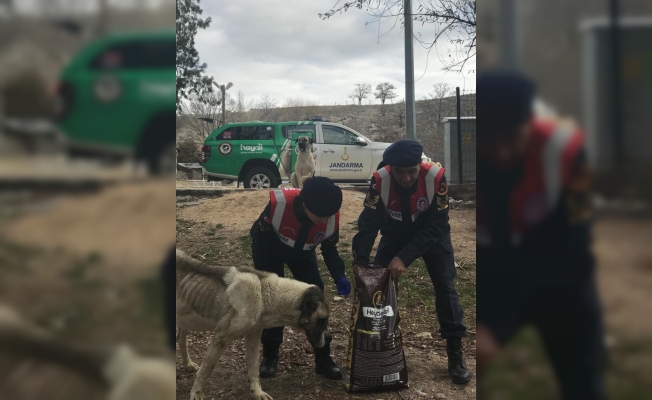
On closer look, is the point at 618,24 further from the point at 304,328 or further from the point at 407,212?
the point at 304,328

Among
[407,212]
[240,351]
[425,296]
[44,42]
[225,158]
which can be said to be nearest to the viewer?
[44,42]

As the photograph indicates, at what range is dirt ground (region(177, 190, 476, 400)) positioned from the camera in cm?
379

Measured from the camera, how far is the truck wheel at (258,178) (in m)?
6.21

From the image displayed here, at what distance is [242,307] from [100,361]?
5.45ft

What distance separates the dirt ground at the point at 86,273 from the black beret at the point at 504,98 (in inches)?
47.2

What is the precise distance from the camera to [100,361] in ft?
5.96

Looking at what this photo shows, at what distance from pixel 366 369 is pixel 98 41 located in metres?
2.76

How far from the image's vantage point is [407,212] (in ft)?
13.1

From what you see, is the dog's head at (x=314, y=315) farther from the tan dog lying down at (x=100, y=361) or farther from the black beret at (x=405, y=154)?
the tan dog lying down at (x=100, y=361)

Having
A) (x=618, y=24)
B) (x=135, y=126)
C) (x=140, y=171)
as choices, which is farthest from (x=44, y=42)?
(x=618, y=24)

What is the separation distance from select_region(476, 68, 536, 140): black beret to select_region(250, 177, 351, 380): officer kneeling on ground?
6.38 ft

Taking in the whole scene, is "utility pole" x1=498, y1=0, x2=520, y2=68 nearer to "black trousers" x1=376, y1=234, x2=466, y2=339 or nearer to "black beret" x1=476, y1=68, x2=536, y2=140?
"black beret" x1=476, y1=68, x2=536, y2=140

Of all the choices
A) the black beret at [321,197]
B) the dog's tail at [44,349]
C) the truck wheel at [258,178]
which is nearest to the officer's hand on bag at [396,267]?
the black beret at [321,197]

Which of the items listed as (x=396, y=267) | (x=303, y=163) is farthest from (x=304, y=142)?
(x=396, y=267)
